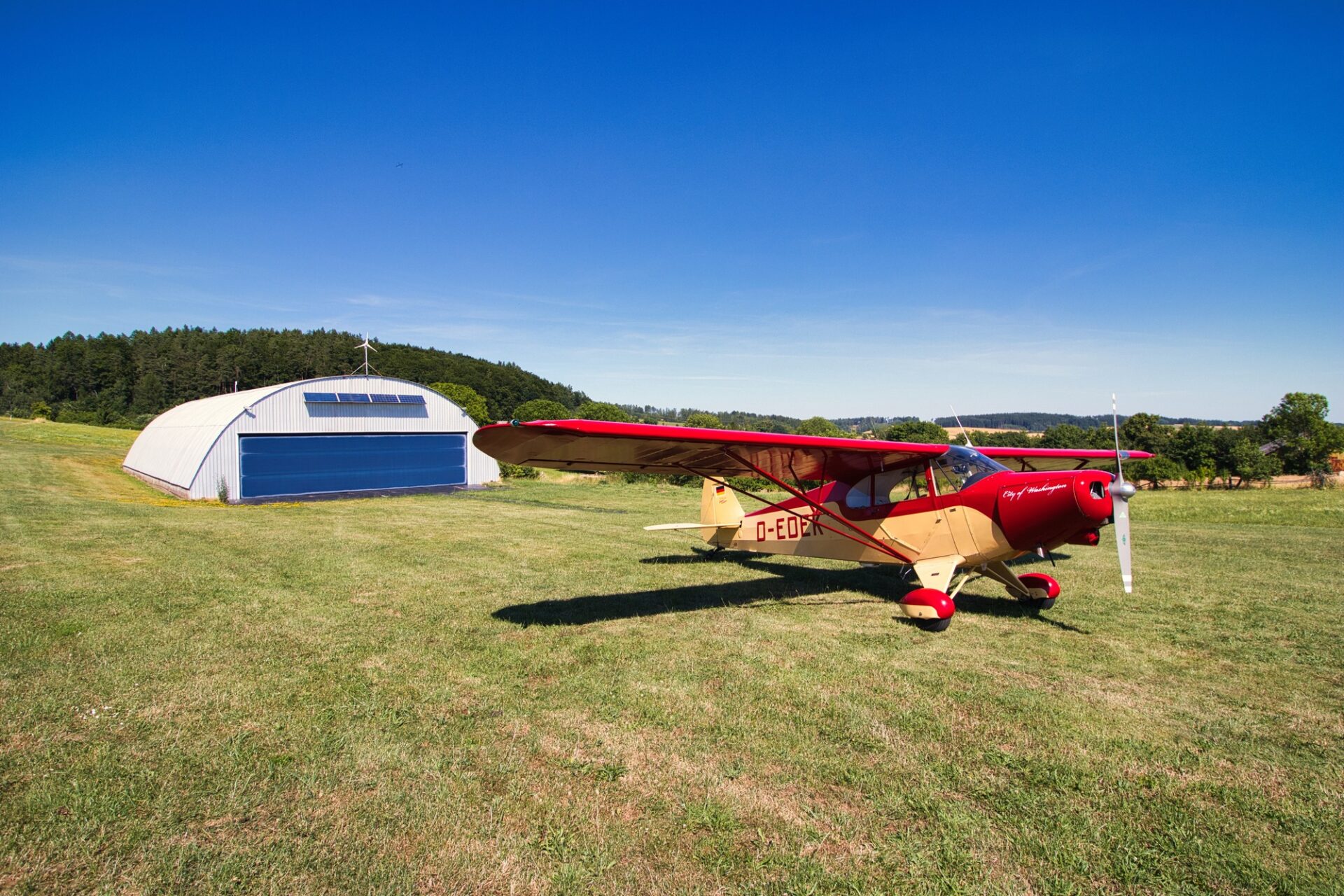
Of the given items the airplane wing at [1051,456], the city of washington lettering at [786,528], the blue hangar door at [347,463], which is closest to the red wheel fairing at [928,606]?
the city of washington lettering at [786,528]

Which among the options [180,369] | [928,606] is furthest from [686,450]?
[180,369]

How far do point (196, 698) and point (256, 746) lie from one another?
124 centimetres

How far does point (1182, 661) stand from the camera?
19.7 ft

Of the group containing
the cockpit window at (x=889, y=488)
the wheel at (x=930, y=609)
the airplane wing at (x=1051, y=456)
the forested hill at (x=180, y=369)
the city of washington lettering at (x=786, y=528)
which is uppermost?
the forested hill at (x=180, y=369)

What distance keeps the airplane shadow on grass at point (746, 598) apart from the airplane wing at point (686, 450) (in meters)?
1.73

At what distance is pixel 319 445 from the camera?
2305cm

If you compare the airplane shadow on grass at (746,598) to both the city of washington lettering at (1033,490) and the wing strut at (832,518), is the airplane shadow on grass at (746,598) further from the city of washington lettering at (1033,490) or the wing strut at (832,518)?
the city of washington lettering at (1033,490)

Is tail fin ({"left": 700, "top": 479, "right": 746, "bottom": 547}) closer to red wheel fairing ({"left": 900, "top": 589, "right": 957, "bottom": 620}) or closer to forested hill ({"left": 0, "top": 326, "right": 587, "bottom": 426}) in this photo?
red wheel fairing ({"left": 900, "top": 589, "right": 957, "bottom": 620})

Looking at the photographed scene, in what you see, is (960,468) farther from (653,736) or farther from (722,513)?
(653,736)

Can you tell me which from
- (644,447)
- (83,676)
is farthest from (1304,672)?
(83,676)

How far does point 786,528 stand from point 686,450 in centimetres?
348

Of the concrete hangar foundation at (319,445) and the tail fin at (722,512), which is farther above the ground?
the concrete hangar foundation at (319,445)

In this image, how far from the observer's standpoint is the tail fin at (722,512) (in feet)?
36.3

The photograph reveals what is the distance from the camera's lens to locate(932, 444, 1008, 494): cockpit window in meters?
7.80
